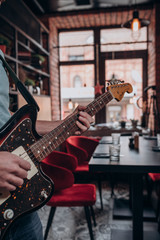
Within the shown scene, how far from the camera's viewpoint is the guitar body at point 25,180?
2.75 feet

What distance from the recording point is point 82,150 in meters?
3.09

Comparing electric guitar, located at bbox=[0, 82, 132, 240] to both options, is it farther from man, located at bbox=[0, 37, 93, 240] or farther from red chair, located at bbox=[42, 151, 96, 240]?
red chair, located at bbox=[42, 151, 96, 240]

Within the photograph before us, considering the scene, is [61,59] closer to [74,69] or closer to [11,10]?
[74,69]

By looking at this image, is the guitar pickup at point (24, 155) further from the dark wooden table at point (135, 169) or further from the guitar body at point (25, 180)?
the dark wooden table at point (135, 169)

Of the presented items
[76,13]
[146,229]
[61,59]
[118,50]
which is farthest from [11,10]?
[146,229]

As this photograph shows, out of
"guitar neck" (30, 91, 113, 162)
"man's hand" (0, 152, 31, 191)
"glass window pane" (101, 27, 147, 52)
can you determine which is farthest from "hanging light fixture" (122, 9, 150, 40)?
"man's hand" (0, 152, 31, 191)

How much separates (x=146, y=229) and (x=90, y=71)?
12.0 feet

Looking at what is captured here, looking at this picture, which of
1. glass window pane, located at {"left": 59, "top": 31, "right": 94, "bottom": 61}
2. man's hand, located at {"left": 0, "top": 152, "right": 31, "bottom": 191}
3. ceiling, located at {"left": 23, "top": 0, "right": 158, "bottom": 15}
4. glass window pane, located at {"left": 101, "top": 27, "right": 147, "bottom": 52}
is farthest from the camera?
glass window pane, located at {"left": 59, "top": 31, "right": 94, "bottom": 61}

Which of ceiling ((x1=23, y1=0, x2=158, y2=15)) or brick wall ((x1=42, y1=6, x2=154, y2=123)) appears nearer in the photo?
ceiling ((x1=23, y1=0, x2=158, y2=15))

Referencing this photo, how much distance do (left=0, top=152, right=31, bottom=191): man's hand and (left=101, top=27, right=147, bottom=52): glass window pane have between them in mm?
4520

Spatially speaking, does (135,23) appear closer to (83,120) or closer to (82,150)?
(82,150)

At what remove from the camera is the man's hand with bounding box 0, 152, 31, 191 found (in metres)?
0.69

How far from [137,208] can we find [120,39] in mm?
4091

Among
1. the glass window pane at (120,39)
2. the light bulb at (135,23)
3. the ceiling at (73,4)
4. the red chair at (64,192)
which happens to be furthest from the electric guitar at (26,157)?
the glass window pane at (120,39)
